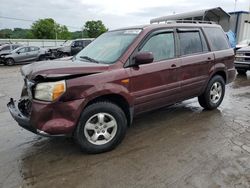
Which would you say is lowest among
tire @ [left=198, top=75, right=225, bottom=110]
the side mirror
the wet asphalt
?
the wet asphalt

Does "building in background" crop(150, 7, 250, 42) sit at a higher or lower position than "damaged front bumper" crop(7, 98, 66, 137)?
higher

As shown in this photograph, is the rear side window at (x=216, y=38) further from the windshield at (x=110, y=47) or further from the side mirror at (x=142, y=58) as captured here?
the side mirror at (x=142, y=58)

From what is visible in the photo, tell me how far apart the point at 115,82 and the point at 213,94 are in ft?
9.37

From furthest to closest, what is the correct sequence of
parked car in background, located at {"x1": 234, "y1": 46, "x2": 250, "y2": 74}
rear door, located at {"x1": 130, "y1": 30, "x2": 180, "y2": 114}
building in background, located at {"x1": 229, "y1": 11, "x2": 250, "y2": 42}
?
building in background, located at {"x1": 229, "y1": 11, "x2": 250, "y2": 42} → parked car in background, located at {"x1": 234, "y1": 46, "x2": 250, "y2": 74} → rear door, located at {"x1": 130, "y1": 30, "x2": 180, "y2": 114}

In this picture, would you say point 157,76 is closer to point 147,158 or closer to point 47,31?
point 147,158

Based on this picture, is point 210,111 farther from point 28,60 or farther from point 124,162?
point 28,60

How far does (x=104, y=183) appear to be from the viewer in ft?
9.82

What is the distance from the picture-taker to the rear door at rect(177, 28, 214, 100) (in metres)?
4.72

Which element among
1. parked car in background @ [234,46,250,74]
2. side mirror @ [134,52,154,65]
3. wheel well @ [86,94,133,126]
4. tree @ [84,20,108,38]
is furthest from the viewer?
tree @ [84,20,108,38]

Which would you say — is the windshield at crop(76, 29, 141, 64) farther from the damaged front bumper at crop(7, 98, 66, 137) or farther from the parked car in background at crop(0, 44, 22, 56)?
the parked car in background at crop(0, 44, 22, 56)

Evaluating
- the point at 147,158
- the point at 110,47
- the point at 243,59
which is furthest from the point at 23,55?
the point at 147,158

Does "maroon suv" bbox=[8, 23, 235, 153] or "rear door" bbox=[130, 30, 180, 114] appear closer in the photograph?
"maroon suv" bbox=[8, 23, 235, 153]

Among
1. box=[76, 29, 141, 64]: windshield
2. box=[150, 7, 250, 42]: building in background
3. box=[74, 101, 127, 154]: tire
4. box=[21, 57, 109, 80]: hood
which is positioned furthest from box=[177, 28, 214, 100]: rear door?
box=[150, 7, 250, 42]: building in background

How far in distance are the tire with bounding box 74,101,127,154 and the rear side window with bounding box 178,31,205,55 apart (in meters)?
1.89
